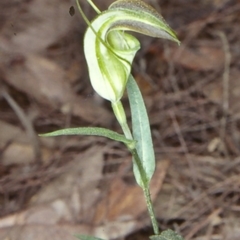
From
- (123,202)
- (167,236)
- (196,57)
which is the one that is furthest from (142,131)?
(196,57)

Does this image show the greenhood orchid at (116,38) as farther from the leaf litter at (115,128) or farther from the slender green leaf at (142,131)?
the leaf litter at (115,128)

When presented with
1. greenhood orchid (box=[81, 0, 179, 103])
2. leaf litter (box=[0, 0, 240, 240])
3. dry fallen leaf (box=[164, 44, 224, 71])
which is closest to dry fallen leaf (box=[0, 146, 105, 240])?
leaf litter (box=[0, 0, 240, 240])

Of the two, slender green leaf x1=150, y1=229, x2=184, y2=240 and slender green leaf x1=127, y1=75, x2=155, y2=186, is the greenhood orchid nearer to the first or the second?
slender green leaf x1=127, y1=75, x2=155, y2=186

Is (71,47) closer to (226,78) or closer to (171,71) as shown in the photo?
(171,71)

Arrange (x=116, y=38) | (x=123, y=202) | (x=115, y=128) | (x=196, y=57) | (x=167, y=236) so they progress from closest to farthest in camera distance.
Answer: (x=116, y=38), (x=167, y=236), (x=123, y=202), (x=115, y=128), (x=196, y=57)

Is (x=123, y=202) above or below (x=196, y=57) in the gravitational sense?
above

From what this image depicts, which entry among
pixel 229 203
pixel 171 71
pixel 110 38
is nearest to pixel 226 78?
pixel 171 71

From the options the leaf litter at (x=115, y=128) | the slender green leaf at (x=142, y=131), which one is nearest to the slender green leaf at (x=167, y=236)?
the slender green leaf at (x=142, y=131)

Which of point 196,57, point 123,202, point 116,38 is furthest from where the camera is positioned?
point 196,57

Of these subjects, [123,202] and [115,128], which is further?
[115,128]

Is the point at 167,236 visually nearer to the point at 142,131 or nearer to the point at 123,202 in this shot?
the point at 142,131

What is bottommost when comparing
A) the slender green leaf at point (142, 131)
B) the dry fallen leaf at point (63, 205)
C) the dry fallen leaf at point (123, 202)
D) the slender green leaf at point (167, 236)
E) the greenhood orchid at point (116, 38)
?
the dry fallen leaf at point (123, 202)
